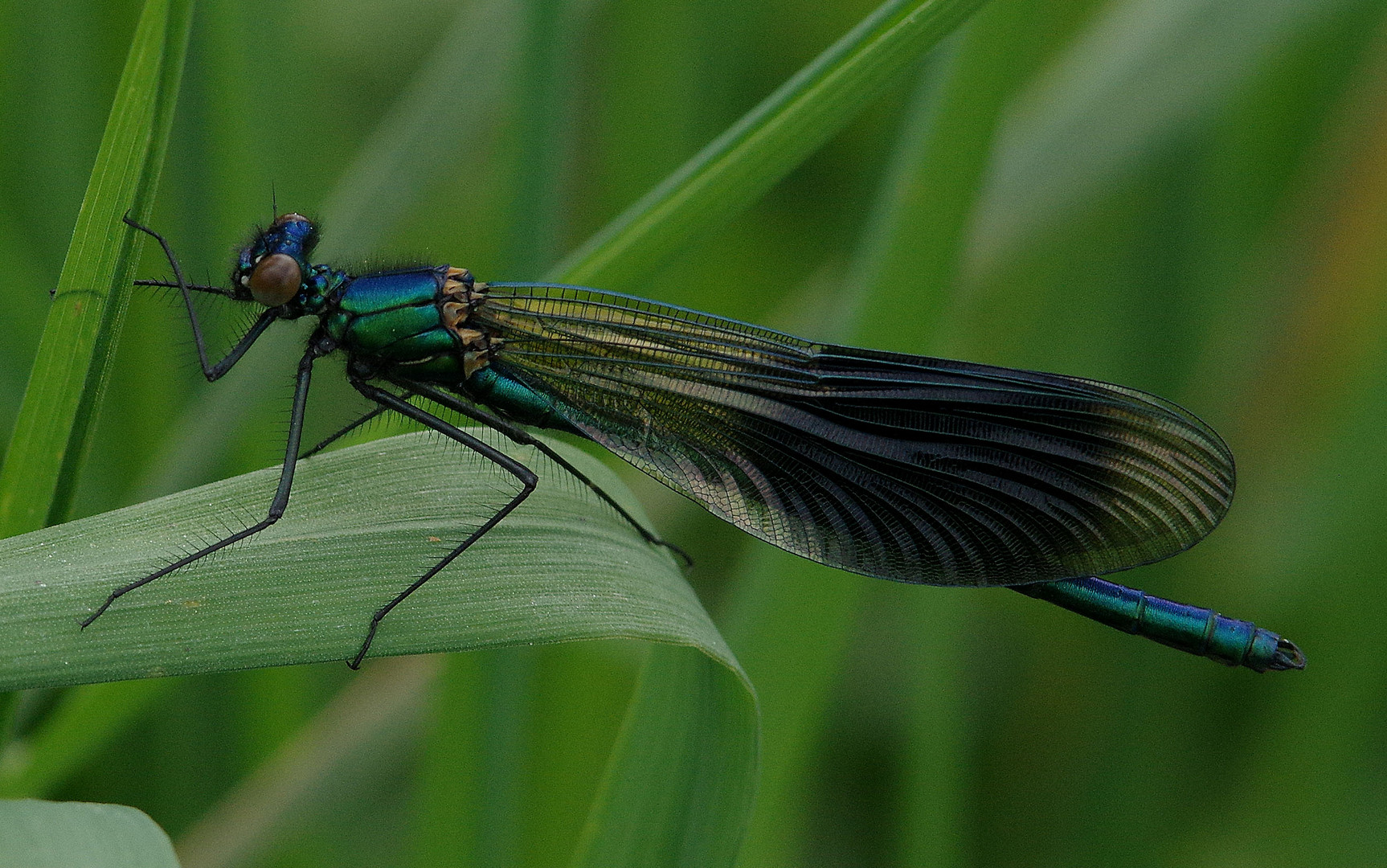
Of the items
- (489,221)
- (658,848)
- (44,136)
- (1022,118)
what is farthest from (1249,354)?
A: (44,136)

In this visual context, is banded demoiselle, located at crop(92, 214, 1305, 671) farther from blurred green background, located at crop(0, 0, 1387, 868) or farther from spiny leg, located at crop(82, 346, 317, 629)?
blurred green background, located at crop(0, 0, 1387, 868)

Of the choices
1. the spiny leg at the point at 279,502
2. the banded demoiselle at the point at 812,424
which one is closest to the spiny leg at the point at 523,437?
the banded demoiselle at the point at 812,424

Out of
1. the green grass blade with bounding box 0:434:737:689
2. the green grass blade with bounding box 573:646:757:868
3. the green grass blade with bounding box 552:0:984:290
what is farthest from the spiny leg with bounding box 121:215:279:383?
the green grass blade with bounding box 573:646:757:868

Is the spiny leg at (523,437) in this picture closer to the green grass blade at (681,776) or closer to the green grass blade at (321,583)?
the green grass blade at (321,583)

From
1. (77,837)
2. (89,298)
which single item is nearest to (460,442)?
(89,298)

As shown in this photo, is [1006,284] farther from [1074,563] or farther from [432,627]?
[432,627]

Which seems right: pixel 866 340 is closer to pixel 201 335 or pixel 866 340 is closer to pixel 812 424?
pixel 812 424
